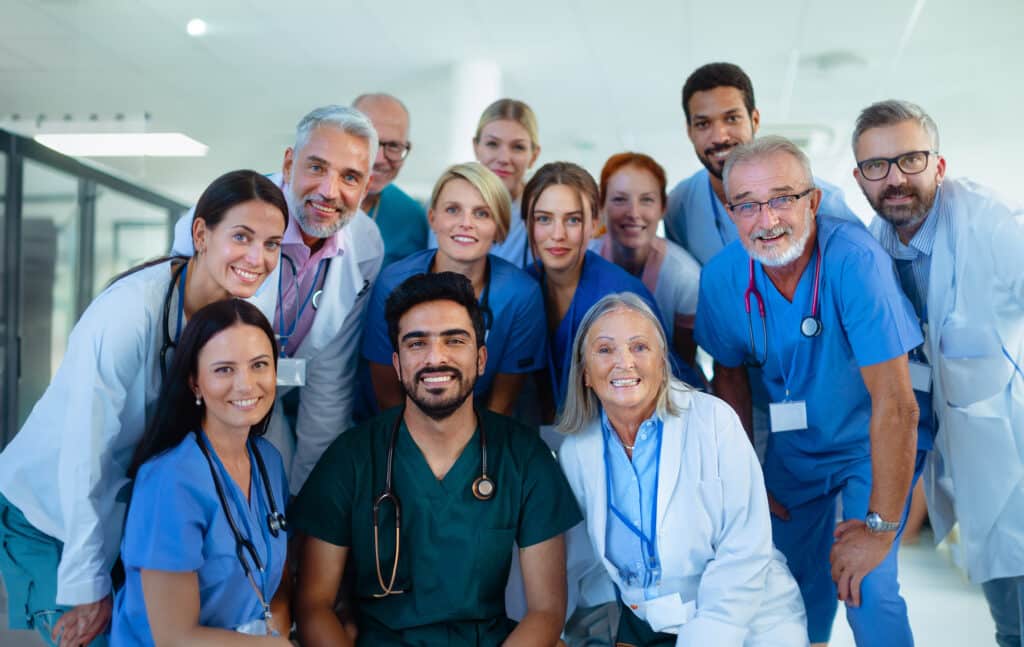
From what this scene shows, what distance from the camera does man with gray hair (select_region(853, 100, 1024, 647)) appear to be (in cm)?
228

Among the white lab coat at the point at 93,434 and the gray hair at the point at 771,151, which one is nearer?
the white lab coat at the point at 93,434

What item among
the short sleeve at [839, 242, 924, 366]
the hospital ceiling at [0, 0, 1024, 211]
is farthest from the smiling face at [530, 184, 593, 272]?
the hospital ceiling at [0, 0, 1024, 211]

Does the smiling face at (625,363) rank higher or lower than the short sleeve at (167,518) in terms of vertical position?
higher

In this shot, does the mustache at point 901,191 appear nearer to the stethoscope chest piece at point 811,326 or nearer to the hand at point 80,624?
the stethoscope chest piece at point 811,326

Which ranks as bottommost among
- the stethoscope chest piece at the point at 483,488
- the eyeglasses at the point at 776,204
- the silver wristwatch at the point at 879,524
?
the silver wristwatch at the point at 879,524

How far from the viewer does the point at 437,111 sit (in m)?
7.32

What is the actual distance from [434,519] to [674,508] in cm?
58

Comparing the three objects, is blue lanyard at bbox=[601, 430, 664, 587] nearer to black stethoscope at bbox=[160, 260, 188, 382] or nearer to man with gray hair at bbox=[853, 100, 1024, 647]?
man with gray hair at bbox=[853, 100, 1024, 647]

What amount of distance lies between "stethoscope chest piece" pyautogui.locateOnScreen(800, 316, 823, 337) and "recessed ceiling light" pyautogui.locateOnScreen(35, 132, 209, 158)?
210 inches

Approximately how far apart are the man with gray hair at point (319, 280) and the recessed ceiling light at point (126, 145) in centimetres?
423

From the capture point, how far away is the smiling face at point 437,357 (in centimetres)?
204

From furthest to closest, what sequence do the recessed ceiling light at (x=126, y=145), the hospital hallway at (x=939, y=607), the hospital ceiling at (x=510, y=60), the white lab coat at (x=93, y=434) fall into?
the recessed ceiling light at (x=126, y=145), the hospital ceiling at (x=510, y=60), the hospital hallway at (x=939, y=607), the white lab coat at (x=93, y=434)

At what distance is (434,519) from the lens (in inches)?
79.9

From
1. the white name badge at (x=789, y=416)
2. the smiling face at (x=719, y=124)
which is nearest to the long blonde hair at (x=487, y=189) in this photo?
the smiling face at (x=719, y=124)
